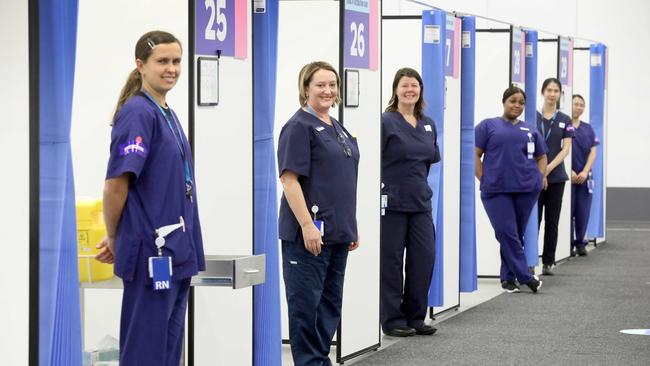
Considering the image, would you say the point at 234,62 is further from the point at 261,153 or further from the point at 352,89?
the point at 352,89

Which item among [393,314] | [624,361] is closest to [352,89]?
[393,314]

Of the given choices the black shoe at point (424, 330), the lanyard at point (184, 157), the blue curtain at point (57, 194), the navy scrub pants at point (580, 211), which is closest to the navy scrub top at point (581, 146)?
the navy scrub pants at point (580, 211)

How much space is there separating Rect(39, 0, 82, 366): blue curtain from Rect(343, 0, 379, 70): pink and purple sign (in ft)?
7.86

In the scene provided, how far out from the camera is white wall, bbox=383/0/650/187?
16.0 metres

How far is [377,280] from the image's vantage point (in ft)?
20.2

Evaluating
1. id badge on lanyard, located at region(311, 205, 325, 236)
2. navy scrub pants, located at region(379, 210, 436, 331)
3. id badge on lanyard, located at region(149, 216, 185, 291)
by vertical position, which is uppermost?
id badge on lanyard, located at region(311, 205, 325, 236)

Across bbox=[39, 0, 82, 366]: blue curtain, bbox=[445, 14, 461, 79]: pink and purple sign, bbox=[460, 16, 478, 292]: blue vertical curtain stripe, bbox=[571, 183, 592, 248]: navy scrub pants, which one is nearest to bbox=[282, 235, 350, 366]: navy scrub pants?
bbox=[39, 0, 82, 366]: blue curtain

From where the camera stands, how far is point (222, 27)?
4.54m

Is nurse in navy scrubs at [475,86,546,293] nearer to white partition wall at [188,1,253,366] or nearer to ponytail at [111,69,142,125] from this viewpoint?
white partition wall at [188,1,253,366]

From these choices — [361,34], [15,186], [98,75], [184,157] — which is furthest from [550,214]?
[15,186]

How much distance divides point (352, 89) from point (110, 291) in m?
1.85

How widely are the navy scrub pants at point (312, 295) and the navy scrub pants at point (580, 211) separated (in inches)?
253

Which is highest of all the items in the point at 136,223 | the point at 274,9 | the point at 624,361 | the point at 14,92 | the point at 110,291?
the point at 274,9

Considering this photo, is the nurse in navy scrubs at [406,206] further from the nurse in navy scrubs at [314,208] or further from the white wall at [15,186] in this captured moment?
the white wall at [15,186]
